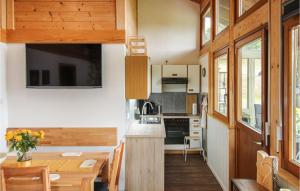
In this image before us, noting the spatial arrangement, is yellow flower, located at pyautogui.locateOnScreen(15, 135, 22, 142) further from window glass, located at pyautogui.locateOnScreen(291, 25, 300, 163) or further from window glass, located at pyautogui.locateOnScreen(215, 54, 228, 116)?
window glass, located at pyautogui.locateOnScreen(215, 54, 228, 116)

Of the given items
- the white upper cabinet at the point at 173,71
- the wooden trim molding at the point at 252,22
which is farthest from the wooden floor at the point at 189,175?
the wooden trim molding at the point at 252,22

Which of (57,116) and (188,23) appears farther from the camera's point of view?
(188,23)

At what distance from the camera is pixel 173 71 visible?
21.0ft

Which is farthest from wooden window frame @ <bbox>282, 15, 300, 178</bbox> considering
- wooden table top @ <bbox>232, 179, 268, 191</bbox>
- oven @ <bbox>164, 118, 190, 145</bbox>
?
oven @ <bbox>164, 118, 190, 145</bbox>

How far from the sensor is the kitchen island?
392 cm

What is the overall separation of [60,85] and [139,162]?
152 centimetres

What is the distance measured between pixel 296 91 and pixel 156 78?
4.29m

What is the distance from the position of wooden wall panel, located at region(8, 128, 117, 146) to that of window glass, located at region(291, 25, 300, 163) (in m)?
2.34

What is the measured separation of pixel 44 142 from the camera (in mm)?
3936

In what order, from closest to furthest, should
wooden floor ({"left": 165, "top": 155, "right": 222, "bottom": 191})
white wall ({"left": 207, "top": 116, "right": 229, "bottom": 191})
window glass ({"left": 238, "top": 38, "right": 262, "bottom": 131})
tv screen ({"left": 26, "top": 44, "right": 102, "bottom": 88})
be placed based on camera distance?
1. window glass ({"left": 238, "top": 38, "right": 262, "bottom": 131})
2. tv screen ({"left": 26, "top": 44, "right": 102, "bottom": 88})
3. white wall ({"left": 207, "top": 116, "right": 229, "bottom": 191})
4. wooden floor ({"left": 165, "top": 155, "right": 222, "bottom": 191})

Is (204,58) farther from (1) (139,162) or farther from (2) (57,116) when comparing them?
(2) (57,116)

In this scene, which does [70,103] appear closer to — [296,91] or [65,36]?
[65,36]

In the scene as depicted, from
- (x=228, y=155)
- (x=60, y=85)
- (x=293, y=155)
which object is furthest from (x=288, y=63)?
(x=60, y=85)

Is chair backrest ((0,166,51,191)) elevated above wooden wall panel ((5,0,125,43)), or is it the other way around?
wooden wall panel ((5,0,125,43))
